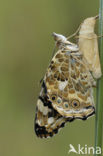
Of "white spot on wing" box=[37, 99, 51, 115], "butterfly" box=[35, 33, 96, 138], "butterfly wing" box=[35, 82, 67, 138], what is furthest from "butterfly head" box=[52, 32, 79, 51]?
"white spot on wing" box=[37, 99, 51, 115]

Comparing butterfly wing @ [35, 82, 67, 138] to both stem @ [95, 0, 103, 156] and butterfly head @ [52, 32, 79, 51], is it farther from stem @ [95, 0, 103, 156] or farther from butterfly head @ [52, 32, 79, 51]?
stem @ [95, 0, 103, 156]

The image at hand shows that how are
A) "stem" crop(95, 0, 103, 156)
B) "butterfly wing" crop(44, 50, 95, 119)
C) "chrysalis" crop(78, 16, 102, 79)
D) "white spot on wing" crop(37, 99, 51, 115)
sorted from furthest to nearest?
1. "white spot on wing" crop(37, 99, 51, 115)
2. "butterfly wing" crop(44, 50, 95, 119)
3. "chrysalis" crop(78, 16, 102, 79)
4. "stem" crop(95, 0, 103, 156)

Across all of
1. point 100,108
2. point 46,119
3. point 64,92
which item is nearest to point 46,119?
point 46,119

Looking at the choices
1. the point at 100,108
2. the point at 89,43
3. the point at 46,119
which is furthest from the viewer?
the point at 46,119

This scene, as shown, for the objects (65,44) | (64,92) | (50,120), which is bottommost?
(50,120)

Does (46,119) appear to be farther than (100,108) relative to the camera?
Yes

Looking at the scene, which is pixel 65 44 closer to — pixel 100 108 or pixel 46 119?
pixel 46 119

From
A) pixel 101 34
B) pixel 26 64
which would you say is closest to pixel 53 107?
pixel 101 34
